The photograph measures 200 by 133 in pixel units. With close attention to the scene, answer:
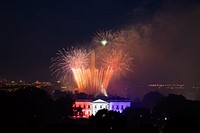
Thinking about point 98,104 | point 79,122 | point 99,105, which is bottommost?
point 79,122

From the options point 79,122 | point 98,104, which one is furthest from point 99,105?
point 79,122

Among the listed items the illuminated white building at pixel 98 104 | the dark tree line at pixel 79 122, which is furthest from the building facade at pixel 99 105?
the dark tree line at pixel 79 122

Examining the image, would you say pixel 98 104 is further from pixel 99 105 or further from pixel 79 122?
pixel 79 122

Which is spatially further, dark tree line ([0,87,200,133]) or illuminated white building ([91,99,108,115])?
illuminated white building ([91,99,108,115])

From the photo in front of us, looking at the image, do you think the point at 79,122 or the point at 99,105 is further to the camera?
the point at 99,105

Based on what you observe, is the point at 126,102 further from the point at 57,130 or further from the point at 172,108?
the point at 57,130

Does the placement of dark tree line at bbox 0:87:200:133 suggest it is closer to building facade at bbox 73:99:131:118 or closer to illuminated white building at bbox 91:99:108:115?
building facade at bbox 73:99:131:118

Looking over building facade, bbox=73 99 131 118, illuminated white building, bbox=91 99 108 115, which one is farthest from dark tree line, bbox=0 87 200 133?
illuminated white building, bbox=91 99 108 115

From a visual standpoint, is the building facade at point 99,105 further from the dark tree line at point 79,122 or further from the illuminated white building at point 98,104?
the dark tree line at point 79,122

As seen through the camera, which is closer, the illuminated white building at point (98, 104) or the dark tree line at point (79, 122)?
the dark tree line at point (79, 122)

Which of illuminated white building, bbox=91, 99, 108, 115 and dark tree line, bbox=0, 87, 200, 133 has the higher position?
illuminated white building, bbox=91, 99, 108, 115

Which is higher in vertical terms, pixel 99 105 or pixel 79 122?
pixel 99 105

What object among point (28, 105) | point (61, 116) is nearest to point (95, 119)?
point (28, 105)

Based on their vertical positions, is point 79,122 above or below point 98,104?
below
